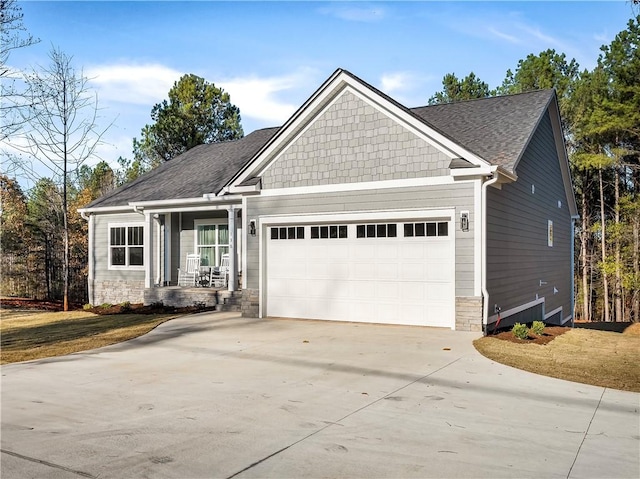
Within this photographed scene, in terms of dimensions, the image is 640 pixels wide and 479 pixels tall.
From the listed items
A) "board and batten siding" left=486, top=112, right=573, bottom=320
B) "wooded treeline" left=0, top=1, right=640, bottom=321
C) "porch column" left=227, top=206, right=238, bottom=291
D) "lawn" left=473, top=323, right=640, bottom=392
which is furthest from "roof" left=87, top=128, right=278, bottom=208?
"lawn" left=473, top=323, right=640, bottom=392

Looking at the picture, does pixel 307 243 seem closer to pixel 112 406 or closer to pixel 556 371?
pixel 556 371

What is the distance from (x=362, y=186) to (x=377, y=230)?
1048 millimetres

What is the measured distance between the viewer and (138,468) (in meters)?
4.25

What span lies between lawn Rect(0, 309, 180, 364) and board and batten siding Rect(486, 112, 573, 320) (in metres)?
7.86

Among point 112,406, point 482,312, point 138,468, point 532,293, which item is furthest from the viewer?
point 532,293

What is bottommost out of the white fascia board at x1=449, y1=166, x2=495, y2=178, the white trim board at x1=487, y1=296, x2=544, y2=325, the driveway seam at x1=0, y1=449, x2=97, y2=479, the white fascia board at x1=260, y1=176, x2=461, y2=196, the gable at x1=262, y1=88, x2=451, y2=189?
the driveway seam at x1=0, y1=449, x2=97, y2=479

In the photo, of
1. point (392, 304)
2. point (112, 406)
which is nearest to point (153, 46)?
point (392, 304)

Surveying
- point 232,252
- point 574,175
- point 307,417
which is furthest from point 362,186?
point 574,175

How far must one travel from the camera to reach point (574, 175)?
1266 inches

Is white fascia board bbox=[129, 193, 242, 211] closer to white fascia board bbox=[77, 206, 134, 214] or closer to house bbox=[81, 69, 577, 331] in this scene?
house bbox=[81, 69, 577, 331]

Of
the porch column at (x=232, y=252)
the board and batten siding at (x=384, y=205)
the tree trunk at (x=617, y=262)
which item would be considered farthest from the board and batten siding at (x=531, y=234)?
the tree trunk at (x=617, y=262)

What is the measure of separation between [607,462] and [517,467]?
2.59 ft

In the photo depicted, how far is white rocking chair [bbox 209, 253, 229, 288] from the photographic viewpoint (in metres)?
17.4

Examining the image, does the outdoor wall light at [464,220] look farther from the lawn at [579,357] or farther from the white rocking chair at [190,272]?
the white rocking chair at [190,272]
